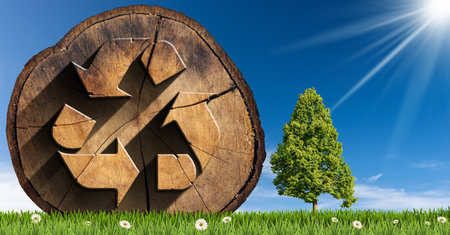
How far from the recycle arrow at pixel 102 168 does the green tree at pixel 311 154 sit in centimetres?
936

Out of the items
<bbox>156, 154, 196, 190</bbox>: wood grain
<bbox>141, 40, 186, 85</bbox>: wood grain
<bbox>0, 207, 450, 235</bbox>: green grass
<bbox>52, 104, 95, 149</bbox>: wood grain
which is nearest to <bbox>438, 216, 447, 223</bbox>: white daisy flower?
<bbox>0, 207, 450, 235</bbox>: green grass

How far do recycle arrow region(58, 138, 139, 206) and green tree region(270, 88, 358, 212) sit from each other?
9356 millimetres

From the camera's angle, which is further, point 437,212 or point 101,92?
point 437,212

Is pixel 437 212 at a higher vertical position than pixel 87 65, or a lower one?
lower

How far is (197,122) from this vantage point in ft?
16.9

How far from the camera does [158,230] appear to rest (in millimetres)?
3914

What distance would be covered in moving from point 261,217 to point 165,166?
1.72 metres

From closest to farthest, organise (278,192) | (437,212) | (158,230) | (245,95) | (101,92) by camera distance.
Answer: (158,230), (101,92), (245,95), (437,212), (278,192)

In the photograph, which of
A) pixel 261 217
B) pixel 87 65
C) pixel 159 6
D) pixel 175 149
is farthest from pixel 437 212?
pixel 87 65

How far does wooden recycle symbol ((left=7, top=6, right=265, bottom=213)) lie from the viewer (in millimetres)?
5059

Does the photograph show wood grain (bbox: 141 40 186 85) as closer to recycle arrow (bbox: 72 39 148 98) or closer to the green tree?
recycle arrow (bbox: 72 39 148 98)

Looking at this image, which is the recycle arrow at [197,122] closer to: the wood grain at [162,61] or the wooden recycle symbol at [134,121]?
the wooden recycle symbol at [134,121]

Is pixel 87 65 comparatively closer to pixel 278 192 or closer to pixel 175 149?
pixel 175 149

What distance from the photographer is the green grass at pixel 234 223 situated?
12.9 feet
